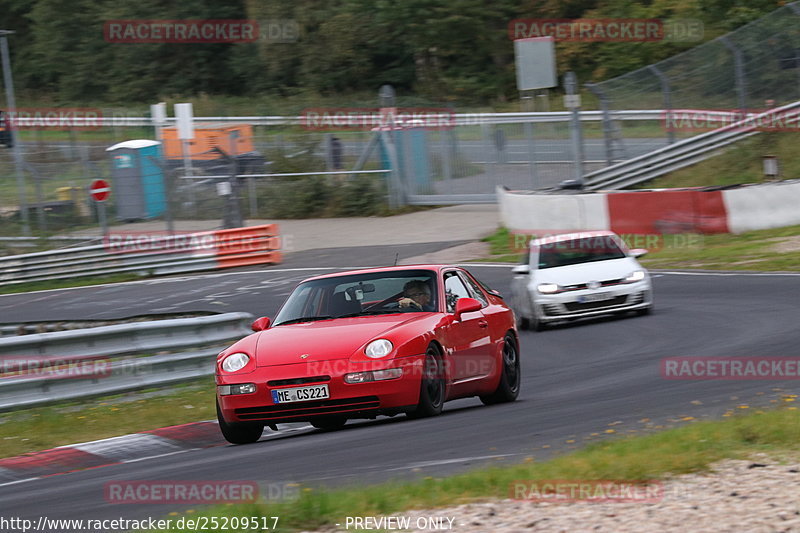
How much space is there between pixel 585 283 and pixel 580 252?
929 mm

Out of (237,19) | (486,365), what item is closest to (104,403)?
(486,365)

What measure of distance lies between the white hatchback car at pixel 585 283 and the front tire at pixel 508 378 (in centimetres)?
Result: 525

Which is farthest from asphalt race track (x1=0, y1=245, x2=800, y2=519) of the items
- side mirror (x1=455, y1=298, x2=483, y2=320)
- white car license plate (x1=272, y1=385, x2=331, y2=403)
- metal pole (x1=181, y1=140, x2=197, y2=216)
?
metal pole (x1=181, y1=140, x2=197, y2=216)

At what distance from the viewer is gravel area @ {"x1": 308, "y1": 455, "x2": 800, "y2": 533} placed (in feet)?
17.4

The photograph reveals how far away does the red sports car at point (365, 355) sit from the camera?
9.06 m

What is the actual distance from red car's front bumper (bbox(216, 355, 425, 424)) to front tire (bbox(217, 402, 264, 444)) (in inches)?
11.0

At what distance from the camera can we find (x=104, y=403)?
1228 cm

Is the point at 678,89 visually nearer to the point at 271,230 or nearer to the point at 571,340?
the point at 271,230

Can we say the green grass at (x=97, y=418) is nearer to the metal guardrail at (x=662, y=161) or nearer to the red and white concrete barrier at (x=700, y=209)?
the red and white concrete barrier at (x=700, y=209)

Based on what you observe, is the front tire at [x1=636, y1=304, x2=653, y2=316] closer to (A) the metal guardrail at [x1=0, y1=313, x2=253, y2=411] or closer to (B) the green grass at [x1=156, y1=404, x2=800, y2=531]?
(A) the metal guardrail at [x1=0, y1=313, x2=253, y2=411]

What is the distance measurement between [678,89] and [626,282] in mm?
15348
